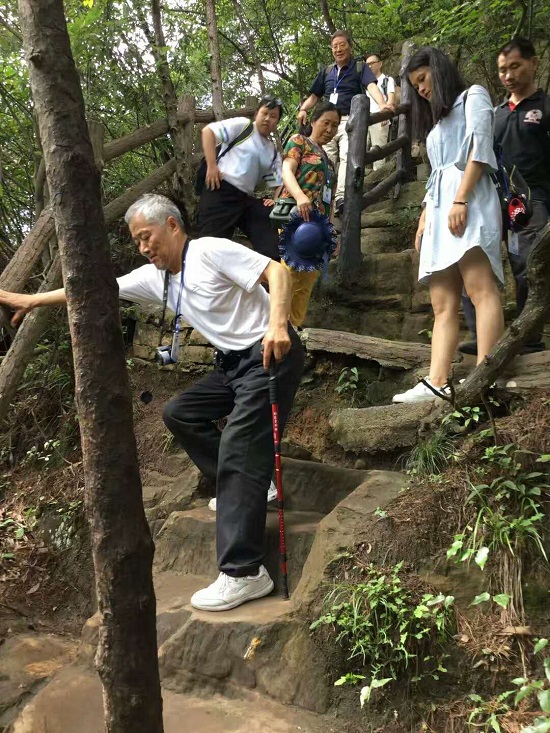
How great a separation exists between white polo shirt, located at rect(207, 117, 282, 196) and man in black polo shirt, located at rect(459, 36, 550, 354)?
5.48ft

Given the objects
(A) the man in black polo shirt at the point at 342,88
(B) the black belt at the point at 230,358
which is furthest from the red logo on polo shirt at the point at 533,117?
(B) the black belt at the point at 230,358

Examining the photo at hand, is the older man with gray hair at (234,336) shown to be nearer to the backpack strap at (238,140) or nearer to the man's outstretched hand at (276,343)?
the man's outstretched hand at (276,343)

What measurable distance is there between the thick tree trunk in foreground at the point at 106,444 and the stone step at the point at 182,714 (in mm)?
1149

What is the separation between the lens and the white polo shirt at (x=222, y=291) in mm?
3098

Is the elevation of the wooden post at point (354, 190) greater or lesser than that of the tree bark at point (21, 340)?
greater

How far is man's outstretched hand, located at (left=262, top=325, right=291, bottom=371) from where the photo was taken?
117 inches

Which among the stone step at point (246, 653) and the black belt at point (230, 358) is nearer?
the stone step at point (246, 653)

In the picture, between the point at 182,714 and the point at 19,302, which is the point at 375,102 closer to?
the point at 19,302

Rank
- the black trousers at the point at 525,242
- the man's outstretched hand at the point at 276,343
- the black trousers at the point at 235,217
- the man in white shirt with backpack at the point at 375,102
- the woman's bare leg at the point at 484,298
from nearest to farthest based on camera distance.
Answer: the man's outstretched hand at the point at 276,343 < the woman's bare leg at the point at 484,298 < the black trousers at the point at 525,242 < the black trousers at the point at 235,217 < the man in white shirt with backpack at the point at 375,102

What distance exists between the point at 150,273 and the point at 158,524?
1.70 metres

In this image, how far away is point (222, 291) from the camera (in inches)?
125

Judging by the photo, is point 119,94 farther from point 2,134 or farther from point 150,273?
point 150,273

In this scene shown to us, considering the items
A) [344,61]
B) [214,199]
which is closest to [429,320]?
[214,199]

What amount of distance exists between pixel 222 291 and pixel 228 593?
1.49 m
